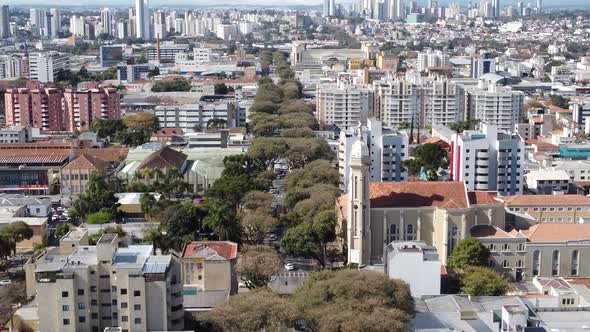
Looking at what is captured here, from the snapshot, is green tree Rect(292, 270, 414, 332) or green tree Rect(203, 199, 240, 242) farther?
green tree Rect(203, 199, 240, 242)

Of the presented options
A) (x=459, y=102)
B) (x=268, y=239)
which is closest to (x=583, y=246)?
(x=268, y=239)

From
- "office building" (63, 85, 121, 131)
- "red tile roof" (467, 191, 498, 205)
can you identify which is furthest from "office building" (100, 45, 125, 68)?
"red tile roof" (467, 191, 498, 205)

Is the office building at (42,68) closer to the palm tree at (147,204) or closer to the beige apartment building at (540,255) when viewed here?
the palm tree at (147,204)

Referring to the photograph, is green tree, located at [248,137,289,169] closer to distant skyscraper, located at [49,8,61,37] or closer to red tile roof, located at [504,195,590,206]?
red tile roof, located at [504,195,590,206]

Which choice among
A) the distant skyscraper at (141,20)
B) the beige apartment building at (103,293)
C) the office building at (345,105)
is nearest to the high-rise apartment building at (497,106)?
the office building at (345,105)

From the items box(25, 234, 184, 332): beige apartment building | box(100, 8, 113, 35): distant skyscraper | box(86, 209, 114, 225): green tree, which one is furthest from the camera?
box(100, 8, 113, 35): distant skyscraper

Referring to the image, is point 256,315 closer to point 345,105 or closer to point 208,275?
point 208,275
